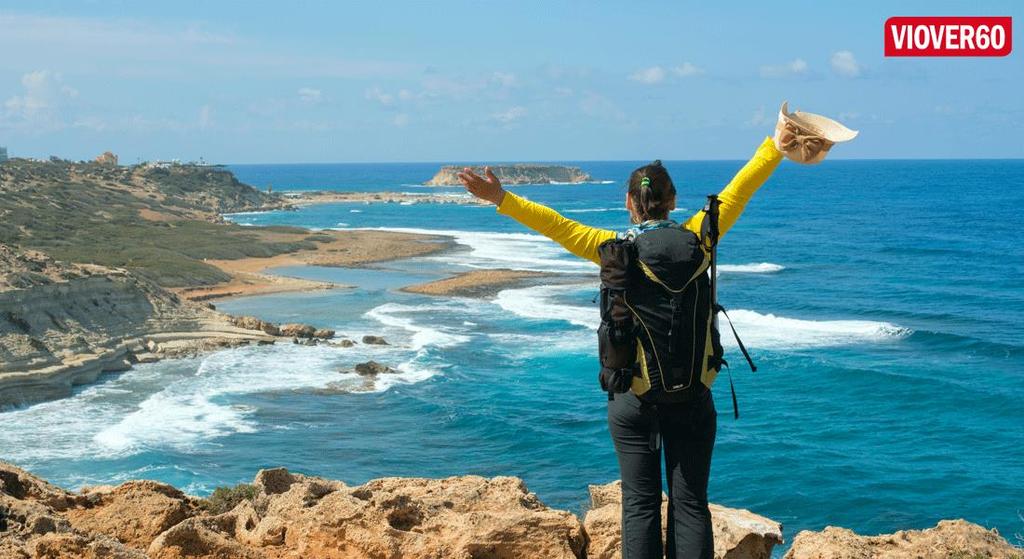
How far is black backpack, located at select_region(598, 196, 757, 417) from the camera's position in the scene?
4.02 meters

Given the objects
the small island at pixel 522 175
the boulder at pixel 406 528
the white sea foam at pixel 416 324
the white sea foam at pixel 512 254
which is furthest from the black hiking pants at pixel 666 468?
the small island at pixel 522 175

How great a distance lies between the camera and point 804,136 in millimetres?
4246

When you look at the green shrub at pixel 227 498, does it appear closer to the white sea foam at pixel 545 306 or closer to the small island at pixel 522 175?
the white sea foam at pixel 545 306

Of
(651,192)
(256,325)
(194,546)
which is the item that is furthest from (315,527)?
(256,325)

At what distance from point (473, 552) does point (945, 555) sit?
2640 millimetres

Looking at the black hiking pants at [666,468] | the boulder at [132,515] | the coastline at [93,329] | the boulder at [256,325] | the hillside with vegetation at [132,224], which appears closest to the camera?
the black hiking pants at [666,468]

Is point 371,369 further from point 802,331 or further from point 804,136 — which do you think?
point 804,136

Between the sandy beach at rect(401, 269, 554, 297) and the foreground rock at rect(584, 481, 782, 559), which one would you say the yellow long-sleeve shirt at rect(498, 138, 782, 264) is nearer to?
the foreground rock at rect(584, 481, 782, 559)

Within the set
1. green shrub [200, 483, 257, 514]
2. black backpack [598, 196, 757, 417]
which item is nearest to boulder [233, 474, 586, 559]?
green shrub [200, 483, 257, 514]

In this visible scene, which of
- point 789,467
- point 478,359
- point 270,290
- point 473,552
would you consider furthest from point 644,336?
point 270,290

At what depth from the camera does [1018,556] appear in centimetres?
594

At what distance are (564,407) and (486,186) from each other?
1842cm

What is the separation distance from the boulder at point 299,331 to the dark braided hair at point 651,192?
26958 mm

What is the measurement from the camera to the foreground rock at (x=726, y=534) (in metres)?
5.57
